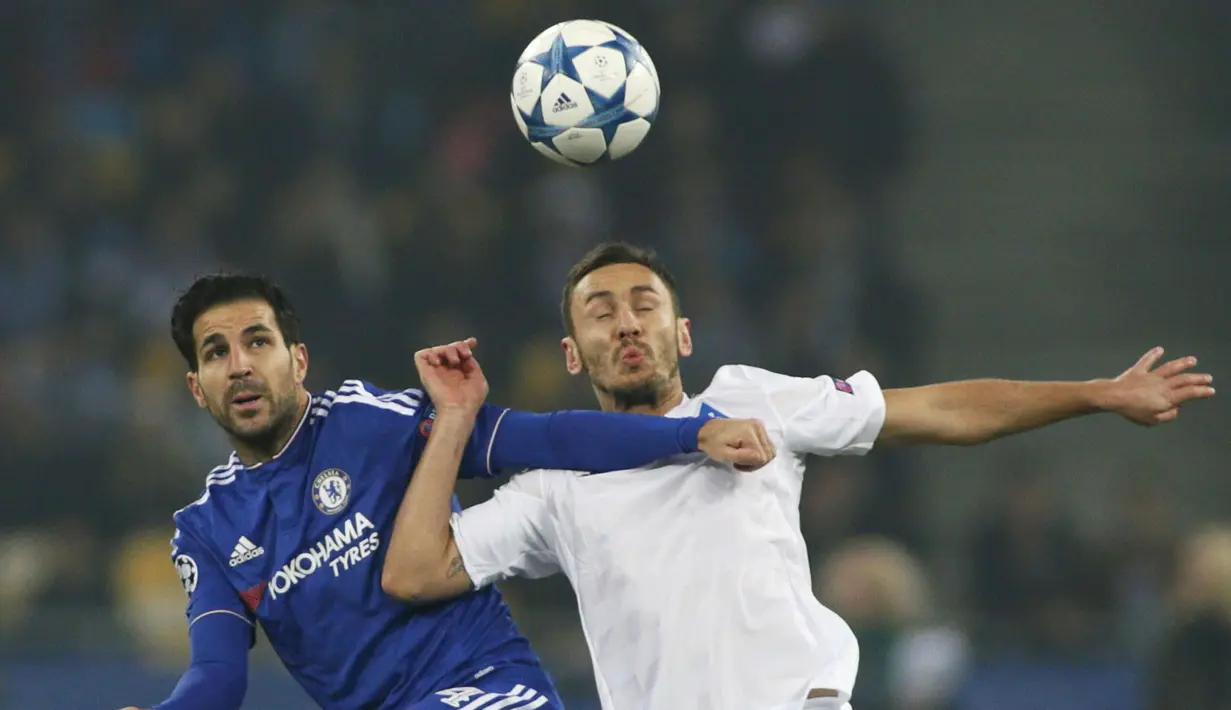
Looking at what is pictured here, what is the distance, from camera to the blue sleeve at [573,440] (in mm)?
3451

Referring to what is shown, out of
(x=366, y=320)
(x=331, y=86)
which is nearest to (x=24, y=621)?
(x=366, y=320)

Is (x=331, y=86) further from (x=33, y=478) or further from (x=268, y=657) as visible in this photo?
(x=268, y=657)

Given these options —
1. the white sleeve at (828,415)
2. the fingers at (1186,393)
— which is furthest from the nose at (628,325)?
the fingers at (1186,393)

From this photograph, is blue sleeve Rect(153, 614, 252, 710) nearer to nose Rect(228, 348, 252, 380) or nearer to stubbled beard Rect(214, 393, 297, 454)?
stubbled beard Rect(214, 393, 297, 454)

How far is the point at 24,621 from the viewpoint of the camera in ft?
21.1

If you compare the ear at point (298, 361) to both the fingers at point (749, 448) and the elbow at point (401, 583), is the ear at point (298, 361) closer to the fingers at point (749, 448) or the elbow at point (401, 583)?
the elbow at point (401, 583)

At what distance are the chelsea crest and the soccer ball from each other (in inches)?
45.3

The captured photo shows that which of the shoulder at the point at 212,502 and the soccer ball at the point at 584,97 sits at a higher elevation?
the soccer ball at the point at 584,97

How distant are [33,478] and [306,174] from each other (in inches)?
93.2

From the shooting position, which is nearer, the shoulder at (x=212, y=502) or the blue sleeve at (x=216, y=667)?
the blue sleeve at (x=216, y=667)

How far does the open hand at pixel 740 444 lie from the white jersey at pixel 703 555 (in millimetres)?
201

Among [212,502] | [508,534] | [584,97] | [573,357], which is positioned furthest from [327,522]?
[584,97]

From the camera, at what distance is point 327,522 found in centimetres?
356

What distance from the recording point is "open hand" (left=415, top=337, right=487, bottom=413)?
3580mm
